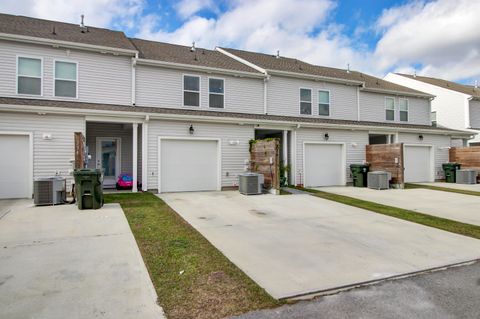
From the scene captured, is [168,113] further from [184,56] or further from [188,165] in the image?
[184,56]

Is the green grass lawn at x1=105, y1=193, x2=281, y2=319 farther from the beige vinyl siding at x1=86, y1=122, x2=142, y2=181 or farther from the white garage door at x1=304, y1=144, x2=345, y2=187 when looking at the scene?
the white garage door at x1=304, y1=144, x2=345, y2=187

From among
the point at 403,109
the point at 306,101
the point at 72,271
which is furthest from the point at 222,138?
the point at 403,109

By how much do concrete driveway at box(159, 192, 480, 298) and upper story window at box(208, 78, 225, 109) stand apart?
6.08 m

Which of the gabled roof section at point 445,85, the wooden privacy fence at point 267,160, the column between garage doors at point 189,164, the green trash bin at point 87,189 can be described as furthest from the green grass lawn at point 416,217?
the gabled roof section at point 445,85

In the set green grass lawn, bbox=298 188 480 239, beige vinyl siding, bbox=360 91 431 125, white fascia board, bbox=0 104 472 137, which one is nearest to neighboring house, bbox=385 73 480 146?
beige vinyl siding, bbox=360 91 431 125

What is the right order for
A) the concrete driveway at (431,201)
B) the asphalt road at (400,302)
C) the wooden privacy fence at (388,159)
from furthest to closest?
the wooden privacy fence at (388,159), the concrete driveway at (431,201), the asphalt road at (400,302)

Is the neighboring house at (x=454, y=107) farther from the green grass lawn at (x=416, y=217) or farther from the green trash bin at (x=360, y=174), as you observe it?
the green grass lawn at (x=416, y=217)

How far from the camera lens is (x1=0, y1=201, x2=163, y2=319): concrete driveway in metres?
3.01

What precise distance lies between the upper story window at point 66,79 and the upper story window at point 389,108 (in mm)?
15547

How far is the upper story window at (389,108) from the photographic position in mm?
17359

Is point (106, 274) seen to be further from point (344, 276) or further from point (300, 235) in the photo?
point (300, 235)

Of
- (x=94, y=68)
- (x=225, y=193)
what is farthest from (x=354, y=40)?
(x=94, y=68)

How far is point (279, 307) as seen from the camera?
3.07 metres

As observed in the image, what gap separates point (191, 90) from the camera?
13.2 metres
